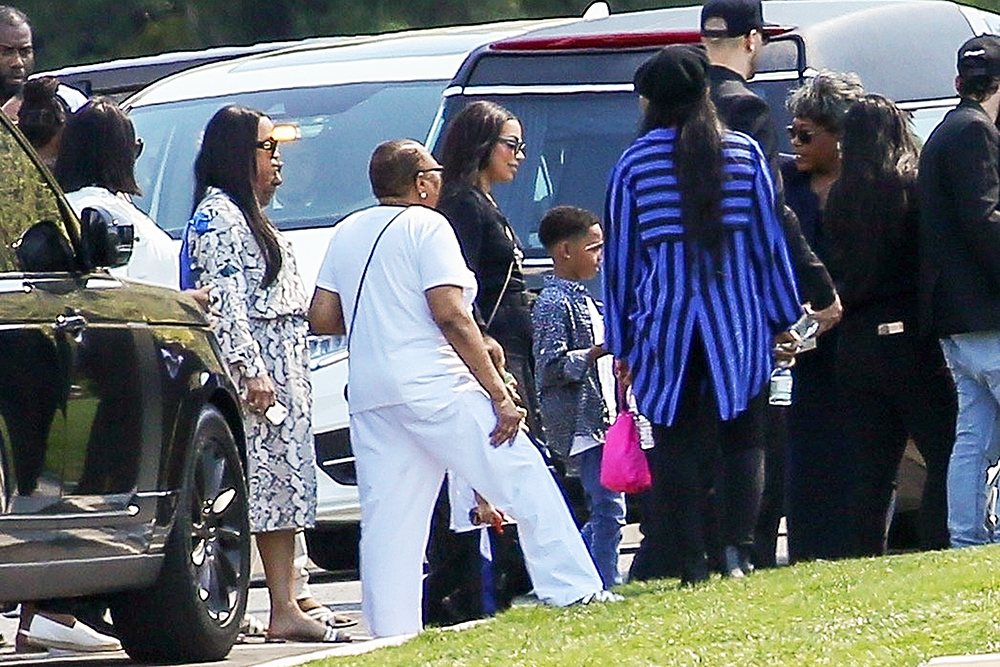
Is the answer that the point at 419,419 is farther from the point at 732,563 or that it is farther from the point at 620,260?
the point at 732,563

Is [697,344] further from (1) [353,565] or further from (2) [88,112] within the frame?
(1) [353,565]

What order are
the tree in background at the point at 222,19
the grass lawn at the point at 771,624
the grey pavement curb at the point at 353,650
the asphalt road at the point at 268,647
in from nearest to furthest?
the grass lawn at the point at 771,624, the grey pavement curb at the point at 353,650, the asphalt road at the point at 268,647, the tree in background at the point at 222,19

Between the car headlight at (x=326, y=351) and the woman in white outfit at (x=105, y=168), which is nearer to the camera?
the woman in white outfit at (x=105, y=168)

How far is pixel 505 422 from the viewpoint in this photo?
8273 millimetres

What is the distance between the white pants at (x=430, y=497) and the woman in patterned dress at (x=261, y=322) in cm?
71

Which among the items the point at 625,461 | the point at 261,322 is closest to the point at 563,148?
the point at 261,322

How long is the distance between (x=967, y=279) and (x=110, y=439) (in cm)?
299

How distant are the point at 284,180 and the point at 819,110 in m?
3.47

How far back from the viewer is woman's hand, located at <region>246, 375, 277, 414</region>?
29.7ft

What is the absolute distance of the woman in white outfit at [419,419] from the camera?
8273mm

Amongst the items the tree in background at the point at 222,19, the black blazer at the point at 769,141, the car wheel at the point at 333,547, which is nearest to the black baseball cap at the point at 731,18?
the black blazer at the point at 769,141

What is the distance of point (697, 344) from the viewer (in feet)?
27.3

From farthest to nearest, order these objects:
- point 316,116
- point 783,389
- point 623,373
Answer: point 316,116 < point 783,389 < point 623,373

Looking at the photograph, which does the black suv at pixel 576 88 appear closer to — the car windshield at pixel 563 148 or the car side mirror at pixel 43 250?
the car windshield at pixel 563 148
